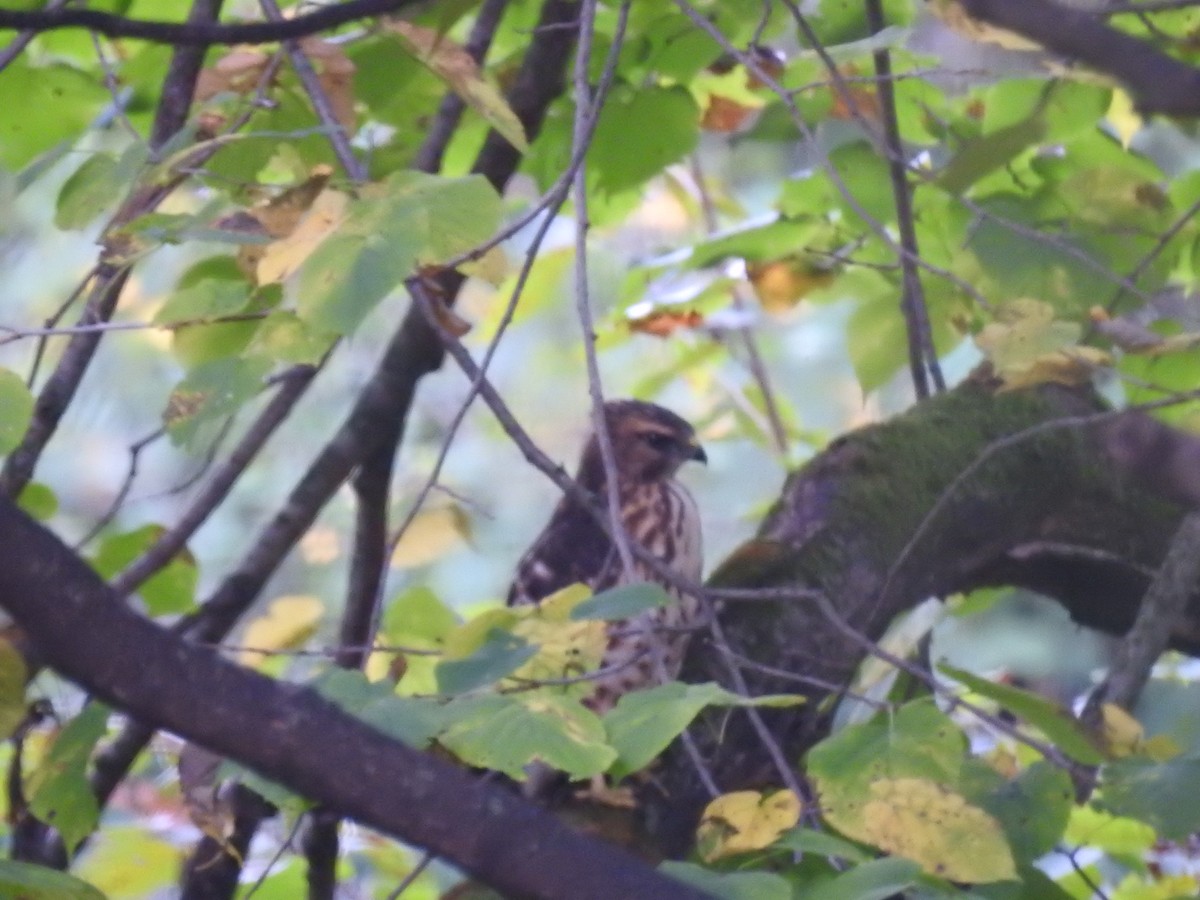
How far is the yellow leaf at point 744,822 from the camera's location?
123 cm

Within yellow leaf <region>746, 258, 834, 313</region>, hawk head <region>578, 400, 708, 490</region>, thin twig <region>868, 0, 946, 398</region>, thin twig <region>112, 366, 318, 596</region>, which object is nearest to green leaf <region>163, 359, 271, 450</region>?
thin twig <region>112, 366, 318, 596</region>

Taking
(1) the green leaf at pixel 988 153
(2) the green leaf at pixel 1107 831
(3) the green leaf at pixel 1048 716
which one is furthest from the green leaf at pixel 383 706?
(2) the green leaf at pixel 1107 831

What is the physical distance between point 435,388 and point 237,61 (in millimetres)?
3814

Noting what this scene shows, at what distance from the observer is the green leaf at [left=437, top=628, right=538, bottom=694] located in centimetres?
122

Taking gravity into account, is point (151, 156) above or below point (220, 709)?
above

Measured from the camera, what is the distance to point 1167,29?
2.16 m

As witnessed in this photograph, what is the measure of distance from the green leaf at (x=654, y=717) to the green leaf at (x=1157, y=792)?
0.30 metres

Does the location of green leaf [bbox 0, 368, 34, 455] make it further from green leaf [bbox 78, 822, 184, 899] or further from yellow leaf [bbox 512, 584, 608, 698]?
green leaf [bbox 78, 822, 184, 899]

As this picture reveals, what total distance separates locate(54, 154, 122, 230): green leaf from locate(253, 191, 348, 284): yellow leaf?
28 centimetres

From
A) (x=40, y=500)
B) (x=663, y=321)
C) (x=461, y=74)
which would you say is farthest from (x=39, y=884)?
(x=663, y=321)

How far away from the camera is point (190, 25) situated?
1051mm

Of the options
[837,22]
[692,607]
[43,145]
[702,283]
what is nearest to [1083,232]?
[837,22]

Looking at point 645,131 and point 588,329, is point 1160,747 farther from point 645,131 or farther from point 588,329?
point 645,131

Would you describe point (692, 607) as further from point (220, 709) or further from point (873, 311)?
point (220, 709)
